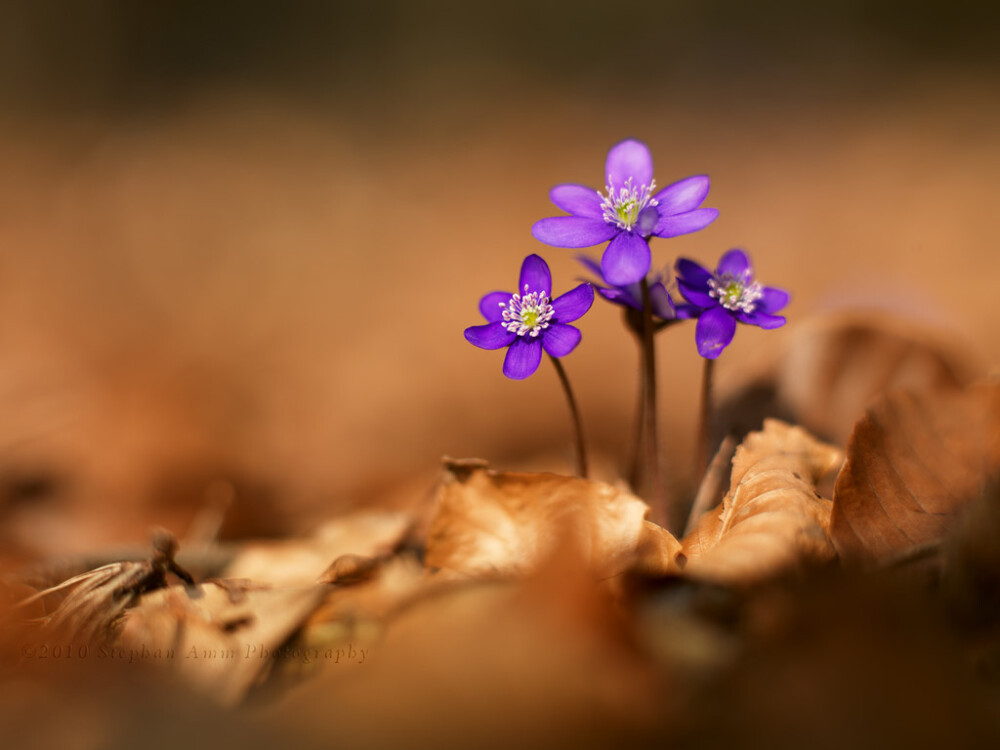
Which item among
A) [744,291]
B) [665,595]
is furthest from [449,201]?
[665,595]

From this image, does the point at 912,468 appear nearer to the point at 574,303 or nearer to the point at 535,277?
the point at 574,303

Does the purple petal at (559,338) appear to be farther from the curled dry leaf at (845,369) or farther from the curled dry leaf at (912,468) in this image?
the curled dry leaf at (845,369)

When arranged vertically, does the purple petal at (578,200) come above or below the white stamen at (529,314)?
above

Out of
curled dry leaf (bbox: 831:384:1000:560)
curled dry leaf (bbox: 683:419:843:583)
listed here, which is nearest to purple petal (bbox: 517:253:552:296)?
curled dry leaf (bbox: 683:419:843:583)

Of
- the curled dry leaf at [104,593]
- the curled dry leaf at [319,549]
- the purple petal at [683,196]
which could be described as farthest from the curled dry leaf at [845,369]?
the curled dry leaf at [104,593]

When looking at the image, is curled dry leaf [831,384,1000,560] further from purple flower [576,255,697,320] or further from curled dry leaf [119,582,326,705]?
curled dry leaf [119,582,326,705]

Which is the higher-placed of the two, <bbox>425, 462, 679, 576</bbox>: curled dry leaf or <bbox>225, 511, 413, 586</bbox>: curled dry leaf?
<bbox>425, 462, 679, 576</bbox>: curled dry leaf
